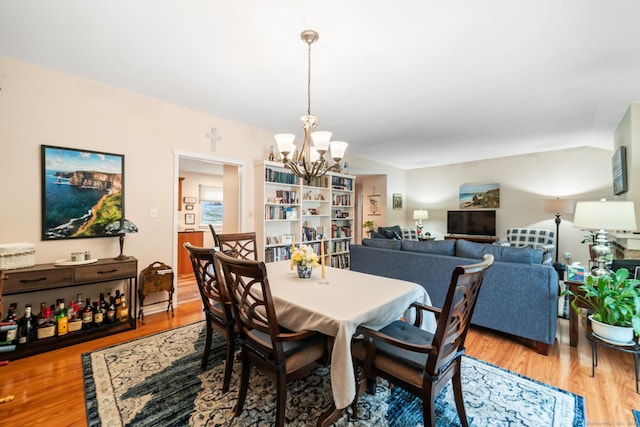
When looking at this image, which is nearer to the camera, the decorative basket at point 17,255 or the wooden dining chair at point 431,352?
the wooden dining chair at point 431,352

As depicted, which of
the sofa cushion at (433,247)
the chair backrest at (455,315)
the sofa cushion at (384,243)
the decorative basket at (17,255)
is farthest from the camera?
the sofa cushion at (384,243)

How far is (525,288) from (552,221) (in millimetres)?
4376

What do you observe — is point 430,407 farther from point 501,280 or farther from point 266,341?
point 501,280

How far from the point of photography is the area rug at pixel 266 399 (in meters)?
1.60

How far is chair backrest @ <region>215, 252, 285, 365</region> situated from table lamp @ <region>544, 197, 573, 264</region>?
6.10 m

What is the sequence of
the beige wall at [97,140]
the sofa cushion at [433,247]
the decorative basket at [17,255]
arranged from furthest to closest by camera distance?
the sofa cushion at [433,247] < the beige wall at [97,140] < the decorative basket at [17,255]

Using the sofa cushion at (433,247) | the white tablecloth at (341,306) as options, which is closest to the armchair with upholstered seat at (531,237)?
the sofa cushion at (433,247)

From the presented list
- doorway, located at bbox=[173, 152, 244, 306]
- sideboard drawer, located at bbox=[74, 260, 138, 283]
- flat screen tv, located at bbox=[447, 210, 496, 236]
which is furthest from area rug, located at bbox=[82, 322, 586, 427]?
flat screen tv, located at bbox=[447, 210, 496, 236]

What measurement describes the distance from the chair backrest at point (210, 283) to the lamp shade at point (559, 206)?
618 cm

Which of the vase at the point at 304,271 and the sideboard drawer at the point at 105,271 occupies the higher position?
the vase at the point at 304,271

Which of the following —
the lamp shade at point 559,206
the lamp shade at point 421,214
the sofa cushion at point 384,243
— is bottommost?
the sofa cushion at point 384,243

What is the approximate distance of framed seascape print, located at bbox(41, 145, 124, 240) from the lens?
2.60 meters

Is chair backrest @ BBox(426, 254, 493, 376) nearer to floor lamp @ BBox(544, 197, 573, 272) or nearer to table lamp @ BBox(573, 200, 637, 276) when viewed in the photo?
table lamp @ BBox(573, 200, 637, 276)

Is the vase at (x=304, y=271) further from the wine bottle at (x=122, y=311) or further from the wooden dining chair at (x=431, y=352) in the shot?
the wine bottle at (x=122, y=311)
